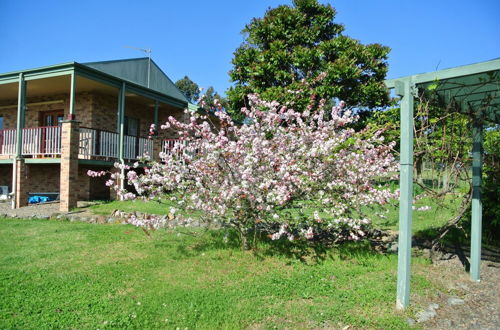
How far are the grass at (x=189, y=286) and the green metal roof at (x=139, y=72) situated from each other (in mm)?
9779

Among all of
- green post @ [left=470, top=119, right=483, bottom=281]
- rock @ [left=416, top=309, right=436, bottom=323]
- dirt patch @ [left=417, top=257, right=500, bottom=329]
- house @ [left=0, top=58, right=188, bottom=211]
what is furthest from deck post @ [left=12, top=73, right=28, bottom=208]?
green post @ [left=470, top=119, right=483, bottom=281]

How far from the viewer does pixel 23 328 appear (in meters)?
2.98

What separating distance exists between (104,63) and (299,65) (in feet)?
26.1

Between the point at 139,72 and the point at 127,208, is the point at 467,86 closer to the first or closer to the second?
the point at 127,208

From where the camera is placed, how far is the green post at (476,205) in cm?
439

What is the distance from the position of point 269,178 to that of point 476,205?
280 centimetres

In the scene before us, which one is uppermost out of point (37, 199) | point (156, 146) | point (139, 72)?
point (139, 72)

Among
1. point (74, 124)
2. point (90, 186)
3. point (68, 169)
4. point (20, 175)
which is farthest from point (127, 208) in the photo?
point (90, 186)

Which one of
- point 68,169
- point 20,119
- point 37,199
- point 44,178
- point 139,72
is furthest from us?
point 139,72

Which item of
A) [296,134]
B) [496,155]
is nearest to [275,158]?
[296,134]

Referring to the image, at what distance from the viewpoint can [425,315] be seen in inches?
132

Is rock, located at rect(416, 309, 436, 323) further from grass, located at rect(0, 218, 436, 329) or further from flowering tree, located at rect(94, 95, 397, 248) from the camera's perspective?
flowering tree, located at rect(94, 95, 397, 248)

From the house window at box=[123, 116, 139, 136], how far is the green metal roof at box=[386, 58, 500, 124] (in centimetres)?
1337

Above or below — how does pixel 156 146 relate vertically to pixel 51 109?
below
